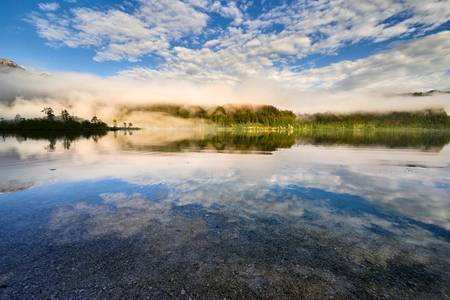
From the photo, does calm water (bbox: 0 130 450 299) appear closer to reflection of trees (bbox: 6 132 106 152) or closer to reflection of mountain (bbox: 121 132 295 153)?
reflection of mountain (bbox: 121 132 295 153)

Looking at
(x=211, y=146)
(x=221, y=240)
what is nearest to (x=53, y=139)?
(x=211, y=146)

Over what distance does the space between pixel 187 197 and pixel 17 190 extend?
13878 millimetres

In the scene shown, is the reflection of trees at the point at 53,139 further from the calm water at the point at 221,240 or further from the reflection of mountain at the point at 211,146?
the calm water at the point at 221,240

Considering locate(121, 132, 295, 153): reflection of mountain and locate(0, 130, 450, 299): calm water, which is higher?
locate(121, 132, 295, 153): reflection of mountain

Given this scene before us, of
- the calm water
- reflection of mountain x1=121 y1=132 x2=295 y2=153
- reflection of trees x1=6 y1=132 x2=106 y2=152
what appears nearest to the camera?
the calm water

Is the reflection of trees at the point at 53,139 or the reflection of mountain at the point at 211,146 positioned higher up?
the reflection of trees at the point at 53,139

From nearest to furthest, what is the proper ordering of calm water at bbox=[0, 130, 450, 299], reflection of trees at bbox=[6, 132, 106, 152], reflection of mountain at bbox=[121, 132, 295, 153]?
calm water at bbox=[0, 130, 450, 299] < reflection of mountain at bbox=[121, 132, 295, 153] < reflection of trees at bbox=[6, 132, 106, 152]

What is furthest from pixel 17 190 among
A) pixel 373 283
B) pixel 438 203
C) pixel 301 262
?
pixel 438 203

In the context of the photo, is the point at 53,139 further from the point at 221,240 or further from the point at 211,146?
the point at 221,240

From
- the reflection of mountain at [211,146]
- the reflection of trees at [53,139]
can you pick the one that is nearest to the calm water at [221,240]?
the reflection of mountain at [211,146]

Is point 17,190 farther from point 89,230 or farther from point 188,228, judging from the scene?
point 188,228

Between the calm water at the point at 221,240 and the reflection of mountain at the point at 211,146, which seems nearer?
the calm water at the point at 221,240

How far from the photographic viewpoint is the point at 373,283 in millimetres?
9070

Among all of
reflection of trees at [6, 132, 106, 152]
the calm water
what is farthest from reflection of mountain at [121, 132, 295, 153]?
the calm water
